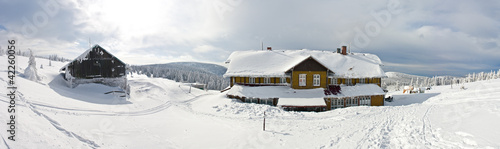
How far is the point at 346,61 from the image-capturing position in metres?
34.2

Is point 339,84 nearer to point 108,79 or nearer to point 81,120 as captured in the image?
point 81,120

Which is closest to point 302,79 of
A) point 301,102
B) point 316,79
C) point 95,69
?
point 316,79

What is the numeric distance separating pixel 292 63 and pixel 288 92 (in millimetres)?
5145

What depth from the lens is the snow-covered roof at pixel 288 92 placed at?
27.8 metres

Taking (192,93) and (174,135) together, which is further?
(192,93)

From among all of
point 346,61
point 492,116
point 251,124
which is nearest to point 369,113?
point 492,116

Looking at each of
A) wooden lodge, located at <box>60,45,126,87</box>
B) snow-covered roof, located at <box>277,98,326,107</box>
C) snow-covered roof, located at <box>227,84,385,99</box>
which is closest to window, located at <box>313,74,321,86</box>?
snow-covered roof, located at <box>227,84,385,99</box>

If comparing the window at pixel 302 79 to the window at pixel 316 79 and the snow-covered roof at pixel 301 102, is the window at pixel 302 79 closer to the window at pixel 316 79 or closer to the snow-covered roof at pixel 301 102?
the window at pixel 316 79

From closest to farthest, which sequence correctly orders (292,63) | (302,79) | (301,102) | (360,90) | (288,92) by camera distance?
(301,102)
(288,92)
(302,79)
(360,90)
(292,63)

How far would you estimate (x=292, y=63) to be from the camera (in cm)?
3133

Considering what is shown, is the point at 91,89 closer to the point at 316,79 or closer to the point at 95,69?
the point at 95,69

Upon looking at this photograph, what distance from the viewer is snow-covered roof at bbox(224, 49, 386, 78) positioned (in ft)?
101

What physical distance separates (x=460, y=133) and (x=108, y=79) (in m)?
36.5

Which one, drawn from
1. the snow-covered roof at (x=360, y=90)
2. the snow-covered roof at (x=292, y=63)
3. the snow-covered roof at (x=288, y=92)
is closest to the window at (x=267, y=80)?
the snow-covered roof at (x=292, y=63)
